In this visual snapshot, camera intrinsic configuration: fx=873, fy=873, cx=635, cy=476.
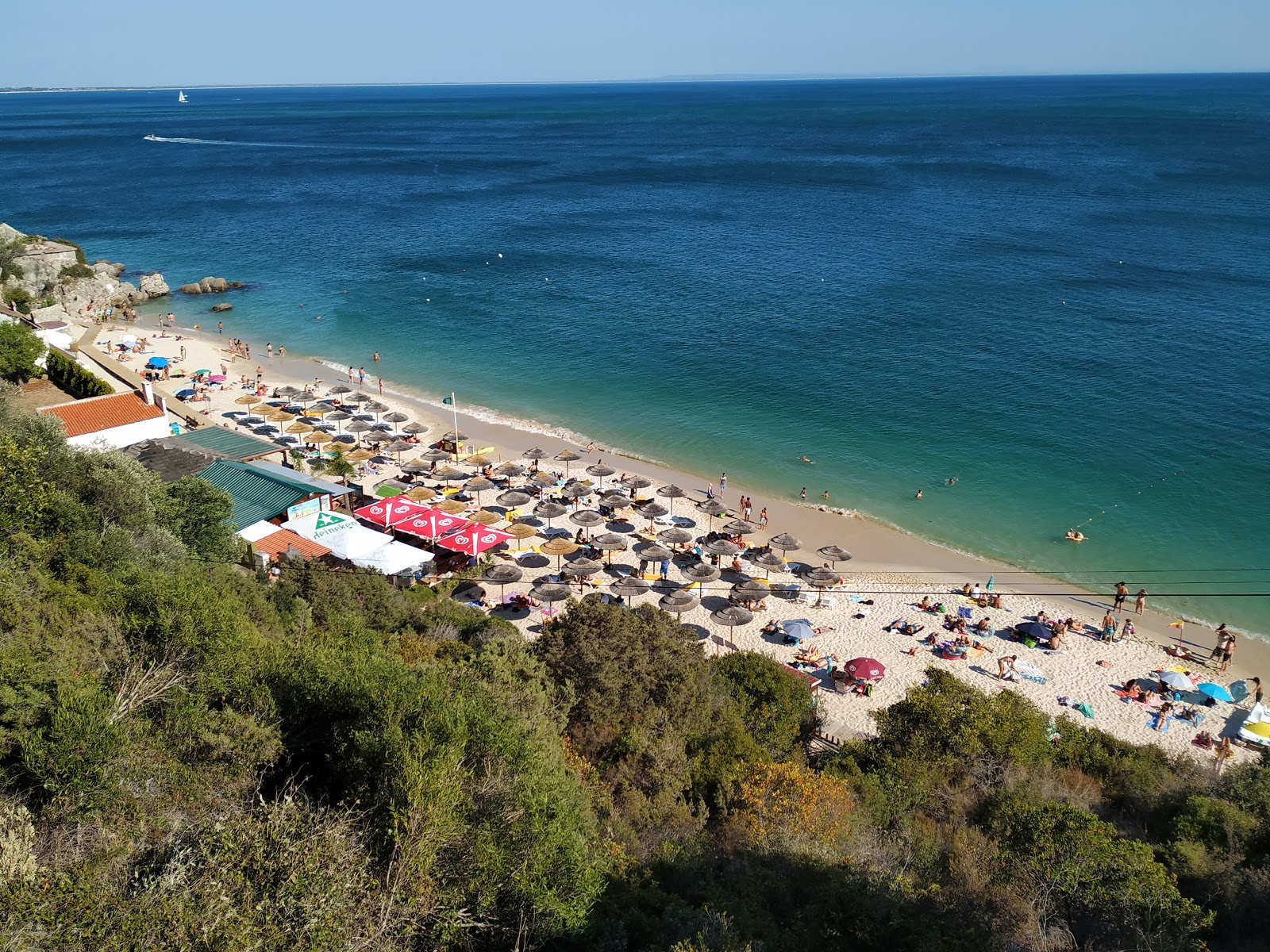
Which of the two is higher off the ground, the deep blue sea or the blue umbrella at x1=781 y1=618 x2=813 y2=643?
the deep blue sea

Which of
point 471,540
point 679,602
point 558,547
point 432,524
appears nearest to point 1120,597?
point 679,602

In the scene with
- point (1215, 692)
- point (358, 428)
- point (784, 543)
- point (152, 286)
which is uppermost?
point (152, 286)

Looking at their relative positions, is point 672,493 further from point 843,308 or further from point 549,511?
point 843,308

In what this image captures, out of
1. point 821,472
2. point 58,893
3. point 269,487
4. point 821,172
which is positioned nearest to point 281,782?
point 58,893

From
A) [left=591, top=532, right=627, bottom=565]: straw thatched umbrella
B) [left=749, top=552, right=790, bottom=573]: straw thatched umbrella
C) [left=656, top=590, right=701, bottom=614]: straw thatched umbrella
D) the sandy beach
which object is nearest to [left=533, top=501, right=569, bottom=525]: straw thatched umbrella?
the sandy beach

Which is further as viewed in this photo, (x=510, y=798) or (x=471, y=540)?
(x=471, y=540)

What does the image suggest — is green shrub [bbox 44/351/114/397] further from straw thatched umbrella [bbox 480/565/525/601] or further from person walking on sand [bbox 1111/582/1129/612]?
person walking on sand [bbox 1111/582/1129/612]

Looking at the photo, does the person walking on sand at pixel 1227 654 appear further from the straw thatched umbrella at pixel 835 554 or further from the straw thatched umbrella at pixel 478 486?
the straw thatched umbrella at pixel 478 486

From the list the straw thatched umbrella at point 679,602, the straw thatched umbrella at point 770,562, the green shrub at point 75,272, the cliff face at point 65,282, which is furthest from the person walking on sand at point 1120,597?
the green shrub at point 75,272
